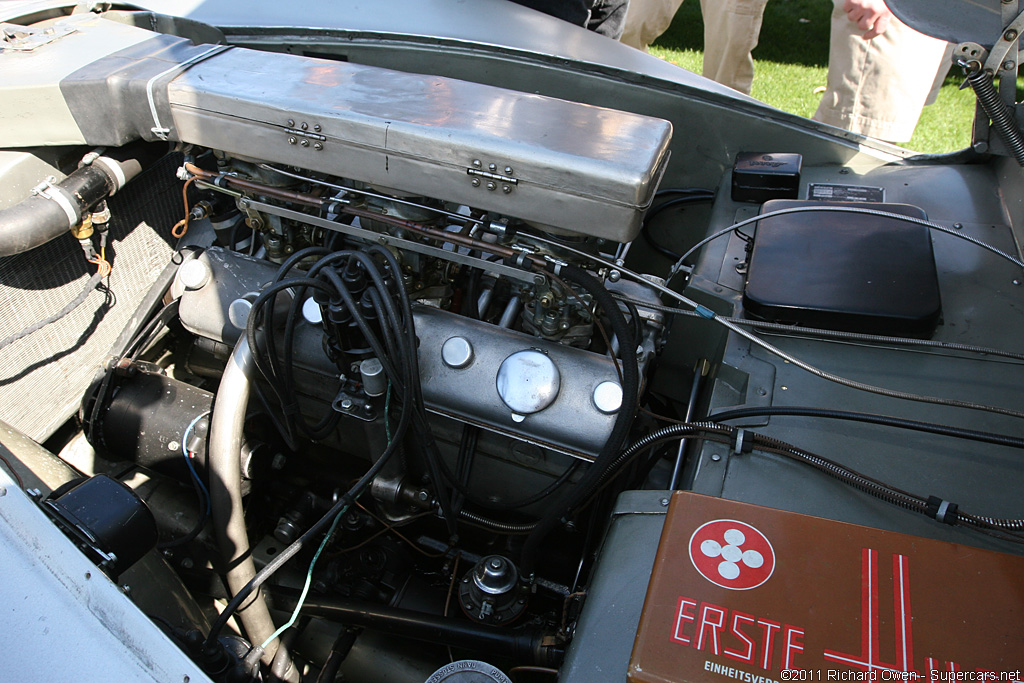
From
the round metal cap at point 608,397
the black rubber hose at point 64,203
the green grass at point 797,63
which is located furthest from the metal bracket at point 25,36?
the green grass at point 797,63

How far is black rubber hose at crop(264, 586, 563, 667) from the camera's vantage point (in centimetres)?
137

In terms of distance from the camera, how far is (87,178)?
59.6 inches

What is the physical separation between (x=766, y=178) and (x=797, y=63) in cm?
393

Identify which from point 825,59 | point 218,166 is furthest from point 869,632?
point 825,59

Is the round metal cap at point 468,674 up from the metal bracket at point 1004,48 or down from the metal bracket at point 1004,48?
down

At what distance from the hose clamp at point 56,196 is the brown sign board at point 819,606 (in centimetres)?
136

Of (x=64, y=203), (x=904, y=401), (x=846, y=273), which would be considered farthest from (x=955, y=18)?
(x=64, y=203)

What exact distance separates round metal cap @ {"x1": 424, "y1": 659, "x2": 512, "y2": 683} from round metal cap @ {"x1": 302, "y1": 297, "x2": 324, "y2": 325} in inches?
32.1

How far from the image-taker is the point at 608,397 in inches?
54.6

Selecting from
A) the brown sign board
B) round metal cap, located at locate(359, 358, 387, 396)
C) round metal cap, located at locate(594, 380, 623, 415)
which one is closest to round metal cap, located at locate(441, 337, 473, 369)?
round metal cap, located at locate(359, 358, 387, 396)

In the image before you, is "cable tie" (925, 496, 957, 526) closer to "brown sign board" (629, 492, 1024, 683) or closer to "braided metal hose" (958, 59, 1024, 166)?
"brown sign board" (629, 492, 1024, 683)

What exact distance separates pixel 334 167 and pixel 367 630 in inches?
39.9

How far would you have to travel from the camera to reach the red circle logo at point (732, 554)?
0.90 metres

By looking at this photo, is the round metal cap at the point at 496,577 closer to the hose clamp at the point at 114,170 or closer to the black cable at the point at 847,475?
the black cable at the point at 847,475
